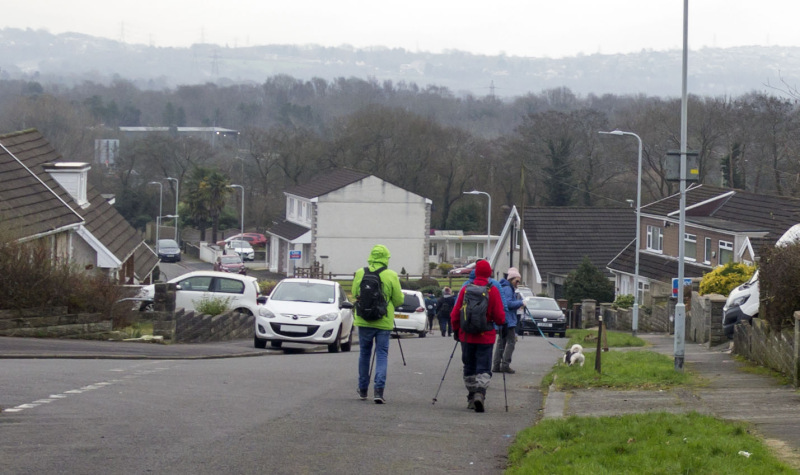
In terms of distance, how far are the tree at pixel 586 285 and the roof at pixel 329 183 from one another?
86.7 ft

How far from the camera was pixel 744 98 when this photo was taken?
74.1 m

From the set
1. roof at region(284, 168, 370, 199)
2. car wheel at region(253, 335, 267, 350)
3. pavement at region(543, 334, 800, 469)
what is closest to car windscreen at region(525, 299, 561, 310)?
car wheel at region(253, 335, 267, 350)

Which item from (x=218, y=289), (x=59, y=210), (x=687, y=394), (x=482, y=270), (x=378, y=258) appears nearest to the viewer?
(x=482, y=270)

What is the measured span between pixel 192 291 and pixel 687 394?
1393cm

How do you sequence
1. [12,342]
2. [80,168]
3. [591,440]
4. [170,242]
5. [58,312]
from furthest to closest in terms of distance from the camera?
[170,242]
[80,168]
[58,312]
[12,342]
[591,440]

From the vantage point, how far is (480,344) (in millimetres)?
11531

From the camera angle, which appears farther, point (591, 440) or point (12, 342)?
point (12, 342)

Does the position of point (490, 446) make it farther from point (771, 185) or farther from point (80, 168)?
point (771, 185)

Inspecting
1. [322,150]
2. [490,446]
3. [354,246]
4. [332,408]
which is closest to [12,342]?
[332,408]

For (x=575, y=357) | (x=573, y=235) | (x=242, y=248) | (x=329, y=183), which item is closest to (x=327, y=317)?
(x=575, y=357)

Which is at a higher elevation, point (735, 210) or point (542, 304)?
point (735, 210)

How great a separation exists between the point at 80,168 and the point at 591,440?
2337cm

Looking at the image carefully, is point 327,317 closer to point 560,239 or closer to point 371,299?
point 371,299

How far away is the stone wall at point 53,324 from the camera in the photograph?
698 inches
